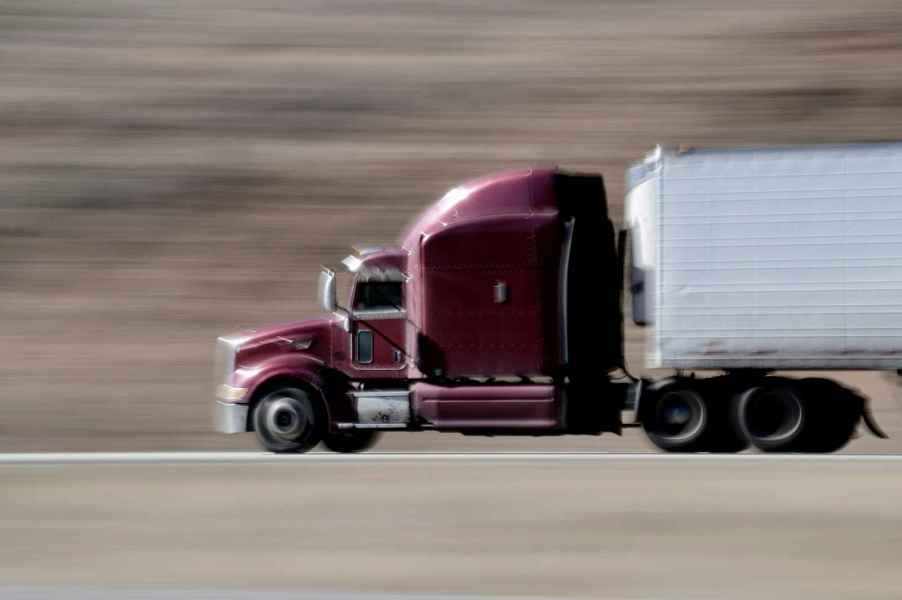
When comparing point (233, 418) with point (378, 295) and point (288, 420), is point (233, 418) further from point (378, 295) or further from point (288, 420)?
point (378, 295)

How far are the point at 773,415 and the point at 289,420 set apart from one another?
18.0ft

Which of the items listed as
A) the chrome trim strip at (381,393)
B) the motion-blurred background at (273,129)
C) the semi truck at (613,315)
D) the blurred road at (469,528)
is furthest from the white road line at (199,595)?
the motion-blurred background at (273,129)

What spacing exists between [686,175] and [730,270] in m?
1.16

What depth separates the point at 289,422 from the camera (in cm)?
1864

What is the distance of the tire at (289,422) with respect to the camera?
61.2 feet

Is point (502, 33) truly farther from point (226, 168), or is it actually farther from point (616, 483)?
point (616, 483)

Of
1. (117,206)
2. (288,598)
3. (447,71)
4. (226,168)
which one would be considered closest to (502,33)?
(447,71)

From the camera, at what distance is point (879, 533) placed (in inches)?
446

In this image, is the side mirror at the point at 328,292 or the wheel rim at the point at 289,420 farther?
the wheel rim at the point at 289,420

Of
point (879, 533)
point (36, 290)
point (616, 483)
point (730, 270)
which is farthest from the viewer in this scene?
point (36, 290)

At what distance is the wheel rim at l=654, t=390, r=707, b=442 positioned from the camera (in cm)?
1828

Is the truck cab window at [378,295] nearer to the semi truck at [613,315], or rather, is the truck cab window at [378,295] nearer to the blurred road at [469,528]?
the semi truck at [613,315]

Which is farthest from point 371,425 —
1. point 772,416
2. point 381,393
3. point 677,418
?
point 772,416

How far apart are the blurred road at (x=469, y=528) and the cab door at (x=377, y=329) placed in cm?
335
